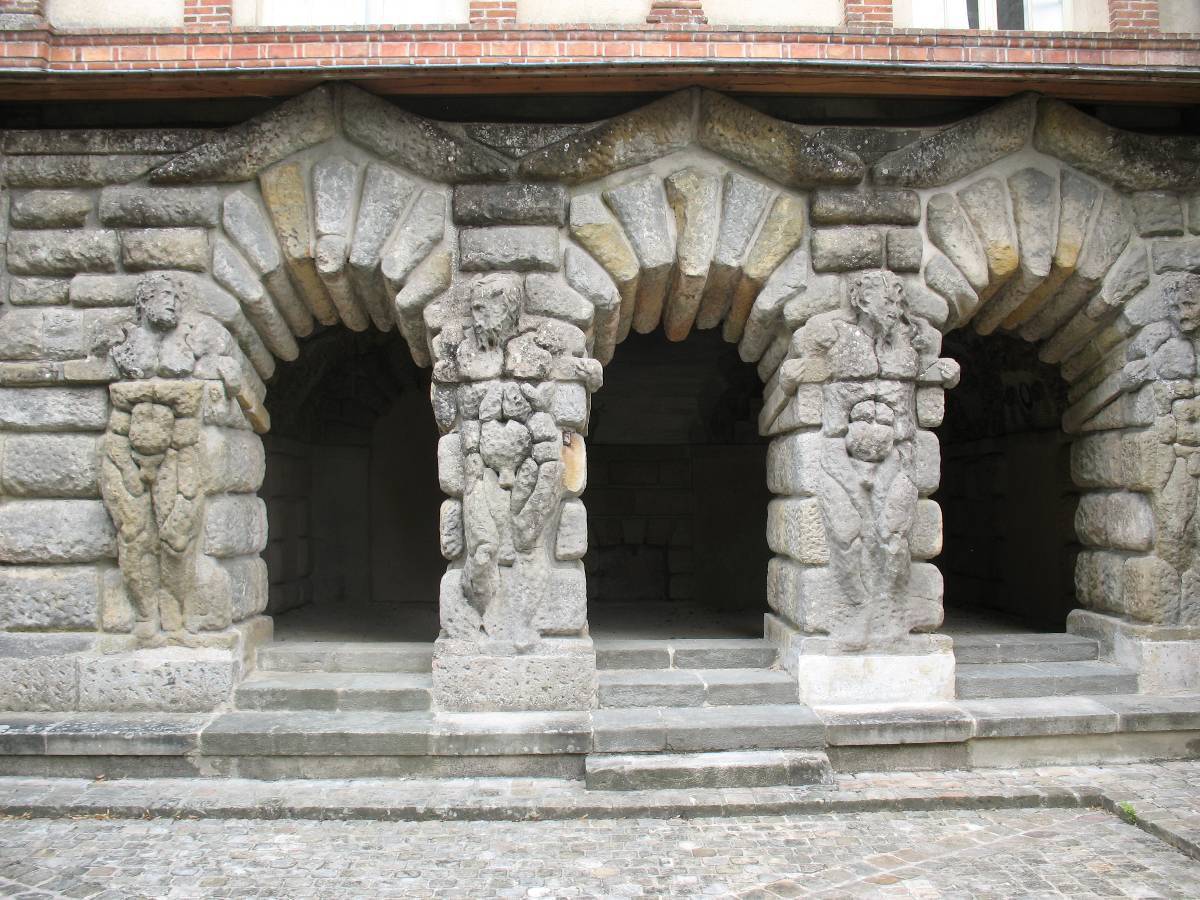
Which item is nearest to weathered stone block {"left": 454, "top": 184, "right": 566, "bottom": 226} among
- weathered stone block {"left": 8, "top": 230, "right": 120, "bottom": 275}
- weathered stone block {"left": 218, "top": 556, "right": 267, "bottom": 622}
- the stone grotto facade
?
the stone grotto facade

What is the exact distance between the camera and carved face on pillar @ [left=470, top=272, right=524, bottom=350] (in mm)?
4766

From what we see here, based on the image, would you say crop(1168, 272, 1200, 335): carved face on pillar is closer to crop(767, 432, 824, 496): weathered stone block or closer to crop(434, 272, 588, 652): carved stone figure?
crop(767, 432, 824, 496): weathered stone block

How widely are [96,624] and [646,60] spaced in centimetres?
418

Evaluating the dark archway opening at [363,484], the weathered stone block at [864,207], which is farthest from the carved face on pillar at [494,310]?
the dark archway opening at [363,484]

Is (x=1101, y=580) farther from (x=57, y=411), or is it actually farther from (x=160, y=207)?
(x=57, y=411)

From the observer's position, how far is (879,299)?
495 cm

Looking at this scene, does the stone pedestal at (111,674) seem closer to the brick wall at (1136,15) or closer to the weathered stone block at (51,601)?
the weathered stone block at (51,601)

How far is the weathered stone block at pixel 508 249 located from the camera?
494 cm

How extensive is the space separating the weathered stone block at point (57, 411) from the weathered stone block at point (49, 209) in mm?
964

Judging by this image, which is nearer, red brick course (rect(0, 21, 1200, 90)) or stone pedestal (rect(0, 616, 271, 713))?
red brick course (rect(0, 21, 1200, 90))

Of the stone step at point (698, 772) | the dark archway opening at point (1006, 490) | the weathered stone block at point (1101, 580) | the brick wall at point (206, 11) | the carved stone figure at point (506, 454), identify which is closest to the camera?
the stone step at point (698, 772)

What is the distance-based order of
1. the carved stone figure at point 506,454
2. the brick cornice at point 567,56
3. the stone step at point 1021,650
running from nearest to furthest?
the brick cornice at point 567,56
the carved stone figure at point 506,454
the stone step at point 1021,650

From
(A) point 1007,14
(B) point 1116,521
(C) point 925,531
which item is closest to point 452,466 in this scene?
(C) point 925,531

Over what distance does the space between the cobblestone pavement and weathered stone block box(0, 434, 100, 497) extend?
1.52 m
